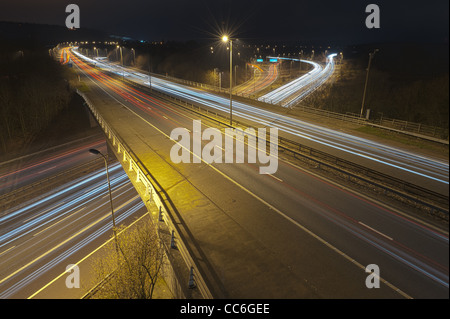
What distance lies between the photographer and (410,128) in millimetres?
22641

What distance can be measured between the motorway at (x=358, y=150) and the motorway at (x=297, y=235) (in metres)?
0.41

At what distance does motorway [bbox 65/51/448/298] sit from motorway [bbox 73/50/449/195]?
0.41 m

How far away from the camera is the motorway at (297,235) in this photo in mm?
9367

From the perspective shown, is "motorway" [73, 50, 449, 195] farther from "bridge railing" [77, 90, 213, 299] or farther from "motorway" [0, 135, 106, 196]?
"motorway" [0, 135, 106, 196]

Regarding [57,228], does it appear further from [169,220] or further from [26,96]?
[26,96]

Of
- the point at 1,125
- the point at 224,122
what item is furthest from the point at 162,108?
the point at 1,125

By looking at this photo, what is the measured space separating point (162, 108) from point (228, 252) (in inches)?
1423

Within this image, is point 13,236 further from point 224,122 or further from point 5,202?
point 224,122

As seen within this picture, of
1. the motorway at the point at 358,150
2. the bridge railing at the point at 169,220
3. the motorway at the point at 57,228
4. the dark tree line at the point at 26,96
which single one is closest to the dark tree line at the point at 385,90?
the motorway at the point at 358,150

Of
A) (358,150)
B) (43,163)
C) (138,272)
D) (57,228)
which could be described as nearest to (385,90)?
(358,150)

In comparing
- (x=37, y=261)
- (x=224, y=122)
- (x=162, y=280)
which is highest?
(x=224, y=122)

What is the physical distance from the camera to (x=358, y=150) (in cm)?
2311

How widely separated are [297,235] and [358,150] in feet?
47.0

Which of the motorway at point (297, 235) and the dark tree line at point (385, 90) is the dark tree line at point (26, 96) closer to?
the motorway at point (297, 235)
